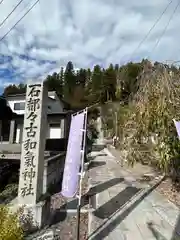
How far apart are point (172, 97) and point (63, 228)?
396 cm

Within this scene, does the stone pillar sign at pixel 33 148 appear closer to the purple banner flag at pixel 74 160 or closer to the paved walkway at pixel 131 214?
the purple banner flag at pixel 74 160

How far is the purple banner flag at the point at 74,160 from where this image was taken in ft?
15.9

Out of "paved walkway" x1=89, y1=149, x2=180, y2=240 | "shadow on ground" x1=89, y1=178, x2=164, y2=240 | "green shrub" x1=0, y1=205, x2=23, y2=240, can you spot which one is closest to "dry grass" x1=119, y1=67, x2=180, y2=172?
"paved walkway" x1=89, y1=149, x2=180, y2=240

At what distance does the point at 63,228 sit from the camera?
5.45 m

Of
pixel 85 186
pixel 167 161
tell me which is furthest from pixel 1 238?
pixel 85 186

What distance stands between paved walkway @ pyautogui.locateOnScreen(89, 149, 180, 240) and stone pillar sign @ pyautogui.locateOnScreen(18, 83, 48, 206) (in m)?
1.62

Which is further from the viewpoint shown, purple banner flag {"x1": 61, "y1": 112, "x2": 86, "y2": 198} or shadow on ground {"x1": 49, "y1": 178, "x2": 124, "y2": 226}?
shadow on ground {"x1": 49, "y1": 178, "x2": 124, "y2": 226}

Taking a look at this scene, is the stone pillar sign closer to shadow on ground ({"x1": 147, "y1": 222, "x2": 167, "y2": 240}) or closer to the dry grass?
the dry grass

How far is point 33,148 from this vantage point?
5820 millimetres

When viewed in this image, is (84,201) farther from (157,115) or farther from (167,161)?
(157,115)

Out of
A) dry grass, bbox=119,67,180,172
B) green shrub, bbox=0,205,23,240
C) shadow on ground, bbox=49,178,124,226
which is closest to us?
green shrub, bbox=0,205,23,240

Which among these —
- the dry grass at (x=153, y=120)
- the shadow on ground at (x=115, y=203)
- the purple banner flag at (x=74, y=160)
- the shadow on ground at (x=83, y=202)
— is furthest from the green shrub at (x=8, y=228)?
the dry grass at (x=153, y=120)

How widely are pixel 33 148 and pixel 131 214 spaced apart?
3134 mm

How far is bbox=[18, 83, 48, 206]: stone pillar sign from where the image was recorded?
222 inches
